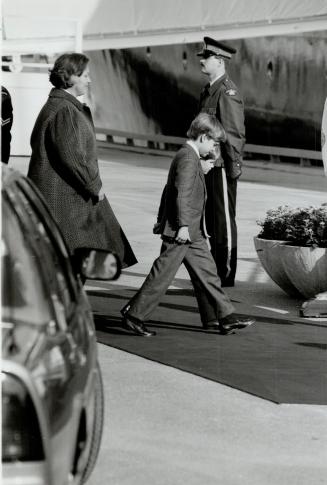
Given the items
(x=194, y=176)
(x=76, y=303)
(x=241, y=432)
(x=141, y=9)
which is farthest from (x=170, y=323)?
(x=141, y=9)

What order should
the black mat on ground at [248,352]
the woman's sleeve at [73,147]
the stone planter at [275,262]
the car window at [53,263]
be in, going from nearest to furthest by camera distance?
1. the car window at [53,263]
2. the black mat on ground at [248,352]
3. the woman's sleeve at [73,147]
4. the stone planter at [275,262]

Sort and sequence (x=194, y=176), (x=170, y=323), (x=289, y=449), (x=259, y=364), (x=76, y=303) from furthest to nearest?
1. (x=170, y=323)
2. (x=194, y=176)
3. (x=259, y=364)
4. (x=289, y=449)
5. (x=76, y=303)

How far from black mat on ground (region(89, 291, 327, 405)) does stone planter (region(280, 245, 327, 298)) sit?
67 centimetres

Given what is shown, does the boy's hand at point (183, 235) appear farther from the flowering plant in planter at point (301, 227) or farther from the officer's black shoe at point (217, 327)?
the flowering plant in planter at point (301, 227)

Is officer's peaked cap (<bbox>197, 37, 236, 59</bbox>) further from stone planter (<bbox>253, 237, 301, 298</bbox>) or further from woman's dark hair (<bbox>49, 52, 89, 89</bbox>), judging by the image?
woman's dark hair (<bbox>49, 52, 89, 89</bbox>)

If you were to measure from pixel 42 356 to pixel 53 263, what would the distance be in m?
0.53

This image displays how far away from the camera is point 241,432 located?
604 centimetres

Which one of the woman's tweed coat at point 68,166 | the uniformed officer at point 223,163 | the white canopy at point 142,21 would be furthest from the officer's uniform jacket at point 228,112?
the white canopy at point 142,21

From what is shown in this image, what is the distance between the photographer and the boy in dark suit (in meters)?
8.06

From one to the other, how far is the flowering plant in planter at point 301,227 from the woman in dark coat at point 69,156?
5.98 ft

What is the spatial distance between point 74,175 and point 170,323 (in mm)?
1222

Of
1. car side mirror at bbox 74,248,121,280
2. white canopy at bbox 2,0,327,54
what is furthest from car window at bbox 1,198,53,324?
white canopy at bbox 2,0,327,54

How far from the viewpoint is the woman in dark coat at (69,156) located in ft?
27.2

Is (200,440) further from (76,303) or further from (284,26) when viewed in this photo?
(284,26)
